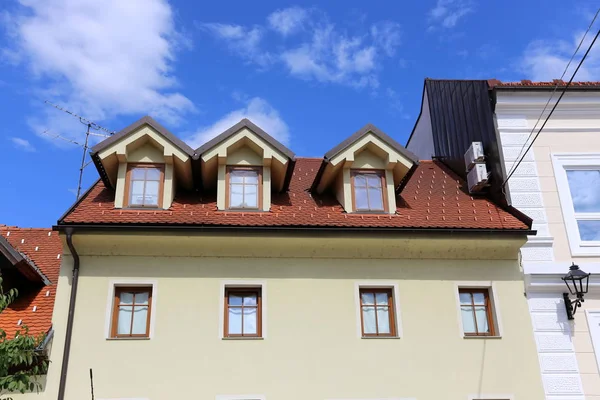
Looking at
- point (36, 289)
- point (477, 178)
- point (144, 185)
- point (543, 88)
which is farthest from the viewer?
point (477, 178)

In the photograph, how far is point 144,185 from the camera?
44.4ft

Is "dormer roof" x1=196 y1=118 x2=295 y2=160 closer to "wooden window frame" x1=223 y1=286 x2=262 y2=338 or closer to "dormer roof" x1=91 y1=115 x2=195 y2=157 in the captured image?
"dormer roof" x1=91 y1=115 x2=195 y2=157

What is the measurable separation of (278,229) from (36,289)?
5.53 m

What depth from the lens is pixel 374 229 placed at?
12773 mm

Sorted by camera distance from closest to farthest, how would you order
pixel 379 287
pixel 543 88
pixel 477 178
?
pixel 379 287 < pixel 543 88 < pixel 477 178

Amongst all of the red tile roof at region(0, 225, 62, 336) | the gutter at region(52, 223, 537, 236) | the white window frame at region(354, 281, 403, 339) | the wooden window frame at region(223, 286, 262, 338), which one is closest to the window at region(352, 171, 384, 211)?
the gutter at region(52, 223, 537, 236)

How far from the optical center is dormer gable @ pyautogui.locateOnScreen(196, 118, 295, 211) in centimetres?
1350

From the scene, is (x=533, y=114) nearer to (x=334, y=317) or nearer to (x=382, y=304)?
(x=382, y=304)

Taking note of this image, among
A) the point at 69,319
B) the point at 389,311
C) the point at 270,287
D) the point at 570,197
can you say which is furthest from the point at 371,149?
the point at 69,319

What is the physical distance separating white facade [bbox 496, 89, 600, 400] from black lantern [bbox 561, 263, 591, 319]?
0.16 m

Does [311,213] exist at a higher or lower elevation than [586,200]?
lower

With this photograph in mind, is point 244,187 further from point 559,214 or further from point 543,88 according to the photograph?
point 543,88

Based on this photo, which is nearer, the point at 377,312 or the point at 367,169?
the point at 377,312

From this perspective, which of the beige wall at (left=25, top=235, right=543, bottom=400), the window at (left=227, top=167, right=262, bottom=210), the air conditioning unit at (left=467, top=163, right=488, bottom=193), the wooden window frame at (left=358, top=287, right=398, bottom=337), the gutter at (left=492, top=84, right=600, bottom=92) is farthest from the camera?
the air conditioning unit at (left=467, top=163, right=488, bottom=193)
